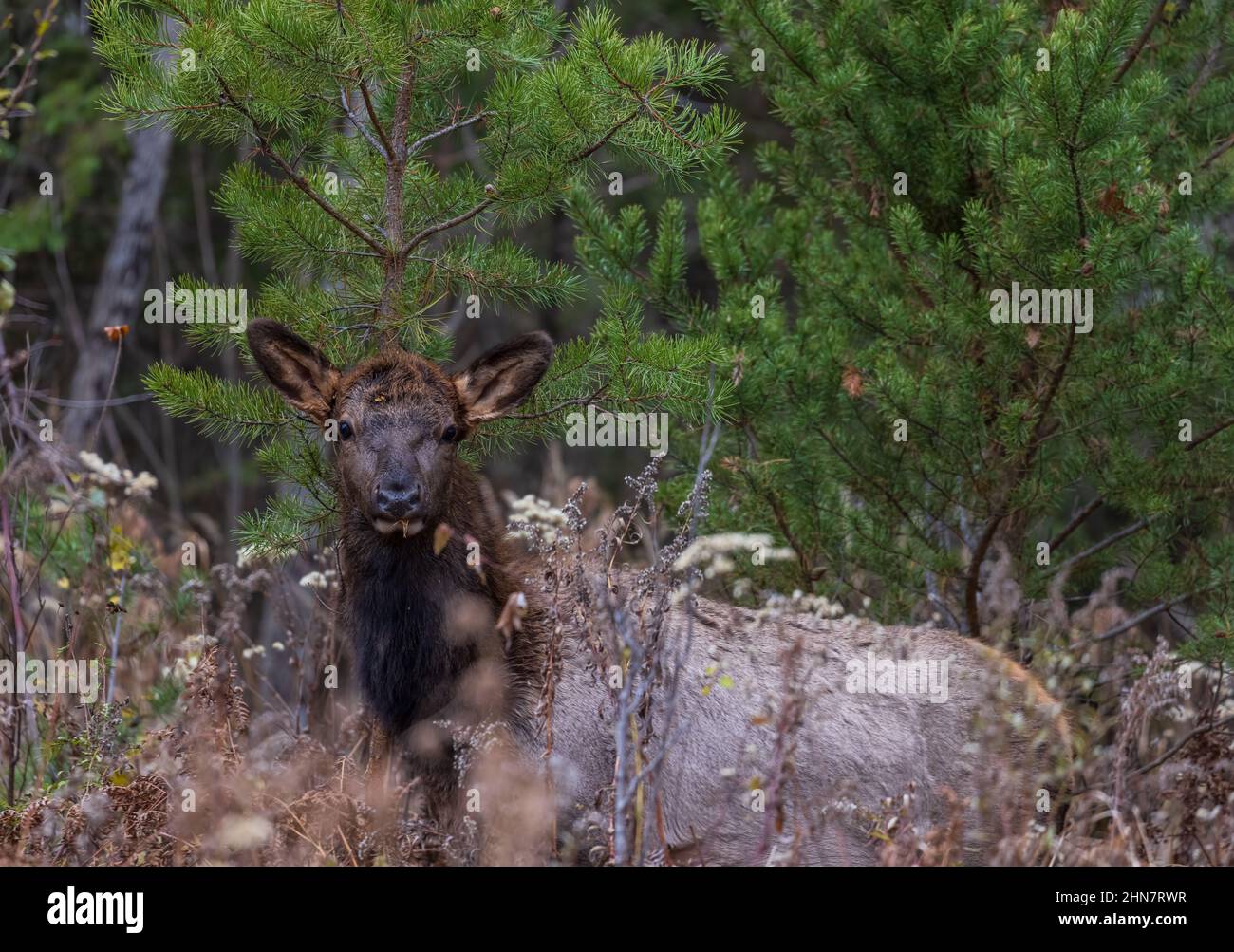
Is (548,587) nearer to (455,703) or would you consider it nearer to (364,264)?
(455,703)

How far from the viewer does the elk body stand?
22.4ft

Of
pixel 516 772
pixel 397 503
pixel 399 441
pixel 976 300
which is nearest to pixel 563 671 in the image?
pixel 516 772

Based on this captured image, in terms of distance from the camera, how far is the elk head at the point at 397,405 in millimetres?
7016

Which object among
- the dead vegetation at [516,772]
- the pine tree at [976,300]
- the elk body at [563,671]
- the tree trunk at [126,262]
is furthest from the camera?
the tree trunk at [126,262]

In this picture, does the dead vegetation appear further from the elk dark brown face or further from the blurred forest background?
the elk dark brown face

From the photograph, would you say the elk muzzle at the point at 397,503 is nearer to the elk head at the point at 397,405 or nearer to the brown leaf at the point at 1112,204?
the elk head at the point at 397,405

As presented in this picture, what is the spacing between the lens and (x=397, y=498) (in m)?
6.85

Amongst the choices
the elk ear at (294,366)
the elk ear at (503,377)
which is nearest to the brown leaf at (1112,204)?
the elk ear at (503,377)

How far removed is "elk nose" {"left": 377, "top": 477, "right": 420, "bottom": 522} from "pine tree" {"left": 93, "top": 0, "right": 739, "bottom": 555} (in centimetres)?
95

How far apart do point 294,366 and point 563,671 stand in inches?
79.6

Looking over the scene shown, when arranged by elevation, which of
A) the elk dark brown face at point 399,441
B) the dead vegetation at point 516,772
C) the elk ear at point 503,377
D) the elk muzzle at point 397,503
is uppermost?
the elk ear at point 503,377

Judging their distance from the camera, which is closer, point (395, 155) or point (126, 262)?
point (395, 155)

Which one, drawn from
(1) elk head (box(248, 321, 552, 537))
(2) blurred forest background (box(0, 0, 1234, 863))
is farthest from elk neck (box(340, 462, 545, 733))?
(2) blurred forest background (box(0, 0, 1234, 863))

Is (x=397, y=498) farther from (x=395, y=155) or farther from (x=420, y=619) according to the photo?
(x=395, y=155)
